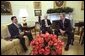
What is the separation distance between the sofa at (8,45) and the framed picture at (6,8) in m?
2.19

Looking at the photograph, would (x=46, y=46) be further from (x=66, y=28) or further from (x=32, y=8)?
(x=32, y=8)

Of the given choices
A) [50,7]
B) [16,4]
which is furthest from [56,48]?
[16,4]

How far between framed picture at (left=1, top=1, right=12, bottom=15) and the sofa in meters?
2.19

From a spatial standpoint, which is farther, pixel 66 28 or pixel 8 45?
pixel 66 28

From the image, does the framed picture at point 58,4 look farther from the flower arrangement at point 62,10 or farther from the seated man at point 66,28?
the seated man at point 66,28

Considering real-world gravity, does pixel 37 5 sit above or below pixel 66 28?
above

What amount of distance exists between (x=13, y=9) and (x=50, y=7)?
130 cm

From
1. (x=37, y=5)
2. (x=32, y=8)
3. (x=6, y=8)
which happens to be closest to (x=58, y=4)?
(x=37, y=5)

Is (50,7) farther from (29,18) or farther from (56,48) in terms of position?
(56,48)

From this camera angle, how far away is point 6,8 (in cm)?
527

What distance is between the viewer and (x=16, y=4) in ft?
16.8

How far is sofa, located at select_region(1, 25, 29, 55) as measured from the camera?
8.62ft

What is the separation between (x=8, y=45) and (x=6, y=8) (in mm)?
2829

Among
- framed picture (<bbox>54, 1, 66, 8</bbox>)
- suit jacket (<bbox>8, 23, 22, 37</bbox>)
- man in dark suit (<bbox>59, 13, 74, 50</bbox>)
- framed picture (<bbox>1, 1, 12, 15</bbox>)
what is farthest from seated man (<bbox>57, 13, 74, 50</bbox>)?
framed picture (<bbox>1, 1, 12, 15</bbox>)
